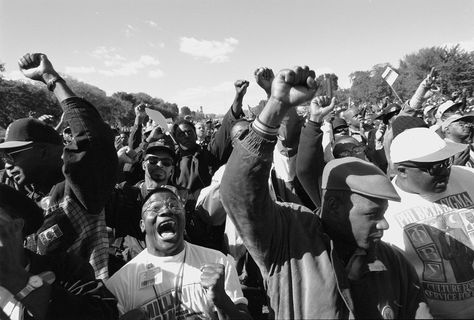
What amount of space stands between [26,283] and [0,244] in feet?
0.65

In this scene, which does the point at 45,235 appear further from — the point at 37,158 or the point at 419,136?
the point at 419,136

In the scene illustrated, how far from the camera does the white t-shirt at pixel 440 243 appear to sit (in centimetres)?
200

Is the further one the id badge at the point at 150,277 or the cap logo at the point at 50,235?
the id badge at the point at 150,277

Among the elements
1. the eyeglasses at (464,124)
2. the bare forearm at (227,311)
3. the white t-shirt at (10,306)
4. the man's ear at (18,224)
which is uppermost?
the eyeglasses at (464,124)

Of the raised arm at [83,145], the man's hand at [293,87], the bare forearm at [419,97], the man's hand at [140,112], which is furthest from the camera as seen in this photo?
the man's hand at [140,112]

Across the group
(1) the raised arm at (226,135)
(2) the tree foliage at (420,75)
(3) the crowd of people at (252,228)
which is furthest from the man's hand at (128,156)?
(2) the tree foliage at (420,75)

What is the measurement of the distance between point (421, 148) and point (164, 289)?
1750 millimetres

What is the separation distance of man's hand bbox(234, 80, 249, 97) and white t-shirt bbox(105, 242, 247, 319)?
2382 millimetres

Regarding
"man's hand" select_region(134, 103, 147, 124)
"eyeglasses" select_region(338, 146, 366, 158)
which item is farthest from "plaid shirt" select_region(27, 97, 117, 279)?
"man's hand" select_region(134, 103, 147, 124)

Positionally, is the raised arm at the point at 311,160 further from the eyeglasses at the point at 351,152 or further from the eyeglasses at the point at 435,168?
the eyeglasses at the point at 351,152

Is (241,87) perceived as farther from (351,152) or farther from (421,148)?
(421,148)

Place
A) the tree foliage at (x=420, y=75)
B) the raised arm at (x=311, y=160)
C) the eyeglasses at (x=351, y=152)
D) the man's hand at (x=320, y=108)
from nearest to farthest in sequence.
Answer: the raised arm at (x=311, y=160), the man's hand at (x=320, y=108), the eyeglasses at (x=351, y=152), the tree foliage at (x=420, y=75)

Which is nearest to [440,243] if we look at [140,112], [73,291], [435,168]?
[435,168]

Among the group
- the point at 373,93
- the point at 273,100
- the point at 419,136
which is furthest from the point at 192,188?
the point at 373,93
